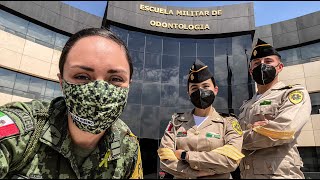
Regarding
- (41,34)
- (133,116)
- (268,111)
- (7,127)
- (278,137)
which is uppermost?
(41,34)

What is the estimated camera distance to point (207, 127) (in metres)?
2.96

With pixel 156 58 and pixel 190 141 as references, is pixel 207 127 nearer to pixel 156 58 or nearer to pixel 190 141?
pixel 190 141

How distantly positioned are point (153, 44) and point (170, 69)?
7.46 feet

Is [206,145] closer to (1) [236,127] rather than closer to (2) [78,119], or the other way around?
(1) [236,127]

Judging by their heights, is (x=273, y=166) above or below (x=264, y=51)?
below

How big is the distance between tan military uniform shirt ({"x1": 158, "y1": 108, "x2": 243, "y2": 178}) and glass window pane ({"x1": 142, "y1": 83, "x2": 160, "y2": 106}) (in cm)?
1295

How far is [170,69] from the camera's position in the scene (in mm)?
17281

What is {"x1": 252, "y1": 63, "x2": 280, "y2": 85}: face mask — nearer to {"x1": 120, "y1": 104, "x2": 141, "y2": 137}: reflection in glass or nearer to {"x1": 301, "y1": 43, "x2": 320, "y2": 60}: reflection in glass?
{"x1": 120, "y1": 104, "x2": 141, "y2": 137}: reflection in glass

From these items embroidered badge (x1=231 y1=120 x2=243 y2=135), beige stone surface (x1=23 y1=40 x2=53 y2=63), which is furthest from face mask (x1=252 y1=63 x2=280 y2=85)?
beige stone surface (x1=23 y1=40 x2=53 y2=63)

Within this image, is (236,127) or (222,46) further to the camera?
(222,46)

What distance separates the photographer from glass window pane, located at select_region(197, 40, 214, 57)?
17.7m

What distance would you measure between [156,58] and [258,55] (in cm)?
1403

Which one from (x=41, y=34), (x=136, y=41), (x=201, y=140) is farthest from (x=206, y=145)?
(x=136, y=41)

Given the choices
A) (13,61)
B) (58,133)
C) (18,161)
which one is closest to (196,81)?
(58,133)
